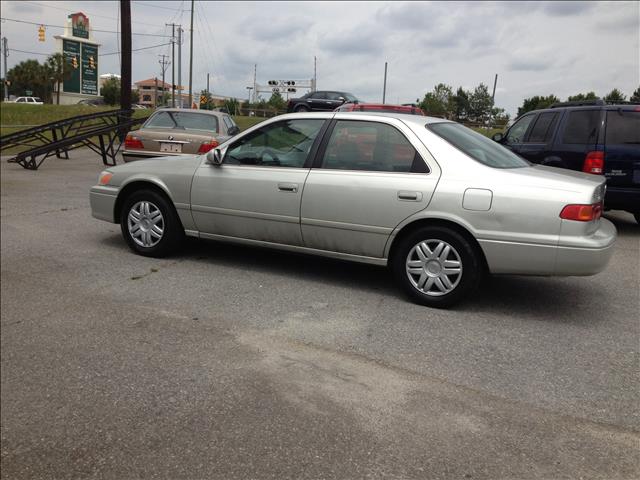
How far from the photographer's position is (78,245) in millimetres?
6172

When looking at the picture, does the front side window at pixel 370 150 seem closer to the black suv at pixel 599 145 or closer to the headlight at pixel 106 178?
the headlight at pixel 106 178

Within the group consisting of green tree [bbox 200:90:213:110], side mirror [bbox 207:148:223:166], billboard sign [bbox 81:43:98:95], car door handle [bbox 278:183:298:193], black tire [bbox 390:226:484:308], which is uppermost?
billboard sign [bbox 81:43:98:95]

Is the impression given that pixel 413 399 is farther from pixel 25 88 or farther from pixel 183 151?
pixel 25 88

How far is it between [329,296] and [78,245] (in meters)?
2.92

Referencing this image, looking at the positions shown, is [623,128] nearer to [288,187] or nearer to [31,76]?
[288,187]

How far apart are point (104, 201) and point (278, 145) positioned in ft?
6.61

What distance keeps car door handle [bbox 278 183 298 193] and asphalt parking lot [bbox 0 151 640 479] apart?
2.69ft

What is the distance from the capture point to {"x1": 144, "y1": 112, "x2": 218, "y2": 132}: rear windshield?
11.5 metres

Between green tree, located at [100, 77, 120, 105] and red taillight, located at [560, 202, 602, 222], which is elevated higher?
green tree, located at [100, 77, 120, 105]

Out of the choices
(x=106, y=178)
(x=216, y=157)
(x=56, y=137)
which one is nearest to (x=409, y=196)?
(x=216, y=157)

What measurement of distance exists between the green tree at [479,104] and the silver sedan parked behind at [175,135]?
6423 cm

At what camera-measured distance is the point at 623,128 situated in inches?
309

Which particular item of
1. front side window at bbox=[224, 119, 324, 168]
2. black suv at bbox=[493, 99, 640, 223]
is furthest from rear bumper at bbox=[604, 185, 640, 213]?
front side window at bbox=[224, 119, 324, 168]

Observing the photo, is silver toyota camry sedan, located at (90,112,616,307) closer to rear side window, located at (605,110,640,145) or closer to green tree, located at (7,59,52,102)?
rear side window, located at (605,110,640,145)
